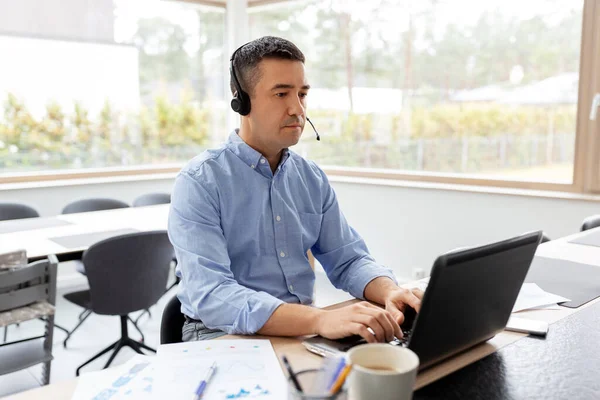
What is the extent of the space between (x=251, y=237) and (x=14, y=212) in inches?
105

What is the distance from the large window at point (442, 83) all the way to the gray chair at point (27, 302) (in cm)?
301

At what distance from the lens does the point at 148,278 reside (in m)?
2.67

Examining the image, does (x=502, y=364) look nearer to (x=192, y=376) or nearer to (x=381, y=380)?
(x=381, y=380)

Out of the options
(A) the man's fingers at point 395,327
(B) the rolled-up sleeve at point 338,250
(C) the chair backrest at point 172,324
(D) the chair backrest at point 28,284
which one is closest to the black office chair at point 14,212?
(D) the chair backrest at point 28,284

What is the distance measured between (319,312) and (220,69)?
479cm

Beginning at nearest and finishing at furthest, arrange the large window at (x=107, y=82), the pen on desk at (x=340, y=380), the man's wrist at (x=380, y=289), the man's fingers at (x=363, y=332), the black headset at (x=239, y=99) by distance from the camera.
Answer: the pen on desk at (x=340, y=380)
the man's fingers at (x=363, y=332)
the man's wrist at (x=380, y=289)
the black headset at (x=239, y=99)
the large window at (x=107, y=82)

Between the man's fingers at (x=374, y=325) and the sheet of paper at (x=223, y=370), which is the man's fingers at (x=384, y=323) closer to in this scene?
the man's fingers at (x=374, y=325)

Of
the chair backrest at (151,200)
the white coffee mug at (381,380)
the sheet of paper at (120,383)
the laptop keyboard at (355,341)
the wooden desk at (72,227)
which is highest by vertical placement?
the white coffee mug at (381,380)

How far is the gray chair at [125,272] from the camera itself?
248 centimetres

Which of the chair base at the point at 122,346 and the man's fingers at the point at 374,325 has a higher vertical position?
the man's fingers at the point at 374,325

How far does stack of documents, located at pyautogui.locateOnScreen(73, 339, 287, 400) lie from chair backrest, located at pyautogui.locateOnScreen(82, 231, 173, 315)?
4.93 feet

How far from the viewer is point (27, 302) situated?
210 centimetres

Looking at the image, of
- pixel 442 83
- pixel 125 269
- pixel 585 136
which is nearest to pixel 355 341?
pixel 125 269

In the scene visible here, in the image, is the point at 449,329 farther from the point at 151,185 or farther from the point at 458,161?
the point at 151,185
